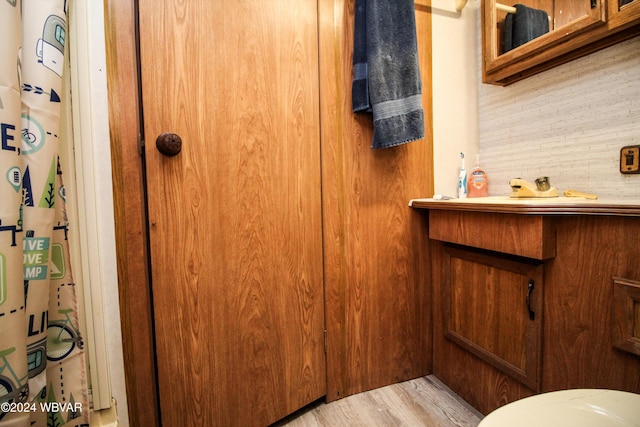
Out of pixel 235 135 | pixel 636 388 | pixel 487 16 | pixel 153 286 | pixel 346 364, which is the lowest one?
pixel 346 364

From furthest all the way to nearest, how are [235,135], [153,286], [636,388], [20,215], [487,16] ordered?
[487,16], [235,135], [153,286], [636,388], [20,215]

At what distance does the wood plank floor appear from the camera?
3.64 ft

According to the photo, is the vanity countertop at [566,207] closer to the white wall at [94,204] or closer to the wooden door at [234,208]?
the wooden door at [234,208]

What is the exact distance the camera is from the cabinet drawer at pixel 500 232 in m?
0.86

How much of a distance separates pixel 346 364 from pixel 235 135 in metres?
1.01

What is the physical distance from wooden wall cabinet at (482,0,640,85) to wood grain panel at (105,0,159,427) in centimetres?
132

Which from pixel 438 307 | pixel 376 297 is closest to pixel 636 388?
pixel 438 307

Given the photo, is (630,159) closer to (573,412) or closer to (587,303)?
(587,303)

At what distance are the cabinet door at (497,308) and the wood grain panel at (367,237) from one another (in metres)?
0.16

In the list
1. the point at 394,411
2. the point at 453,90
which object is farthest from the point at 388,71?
the point at 394,411

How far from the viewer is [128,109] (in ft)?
2.66

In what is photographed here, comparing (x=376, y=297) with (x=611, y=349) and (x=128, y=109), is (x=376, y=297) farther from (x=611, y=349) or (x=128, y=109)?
(x=128, y=109)

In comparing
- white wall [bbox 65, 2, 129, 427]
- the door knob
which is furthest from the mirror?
white wall [bbox 65, 2, 129, 427]

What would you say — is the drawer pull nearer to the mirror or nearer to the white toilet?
the white toilet
